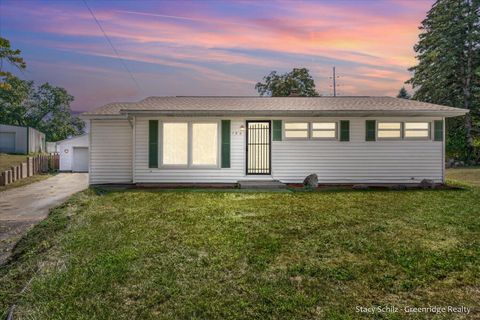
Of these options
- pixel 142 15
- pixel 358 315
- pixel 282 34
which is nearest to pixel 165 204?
pixel 358 315

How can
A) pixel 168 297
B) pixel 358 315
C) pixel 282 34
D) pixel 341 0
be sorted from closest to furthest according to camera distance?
pixel 358 315, pixel 168 297, pixel 341 0, pixel 282 34

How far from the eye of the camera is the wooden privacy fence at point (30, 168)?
1174 centimetres

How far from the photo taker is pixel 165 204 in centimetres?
720

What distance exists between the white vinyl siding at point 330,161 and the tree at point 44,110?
122 feet

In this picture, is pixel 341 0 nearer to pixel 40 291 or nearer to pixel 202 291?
pixel 202 291

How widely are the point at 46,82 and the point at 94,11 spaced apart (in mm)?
38066

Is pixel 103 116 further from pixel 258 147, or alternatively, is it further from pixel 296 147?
pixel 296 147

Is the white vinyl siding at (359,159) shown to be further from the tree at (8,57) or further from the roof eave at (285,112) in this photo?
the tree at (8,57)

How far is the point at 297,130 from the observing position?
1056cm

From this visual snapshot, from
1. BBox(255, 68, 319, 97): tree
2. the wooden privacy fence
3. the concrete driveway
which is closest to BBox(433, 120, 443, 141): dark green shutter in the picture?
the concrete driveway

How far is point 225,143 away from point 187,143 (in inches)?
54.0

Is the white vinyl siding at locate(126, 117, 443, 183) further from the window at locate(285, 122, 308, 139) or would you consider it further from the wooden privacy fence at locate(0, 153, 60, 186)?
the wooden privacy fence at locate(0, 153, 60, 186)

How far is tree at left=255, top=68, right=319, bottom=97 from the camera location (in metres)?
30.1

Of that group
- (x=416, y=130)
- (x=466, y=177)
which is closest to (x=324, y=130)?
(x=416, y=130)
